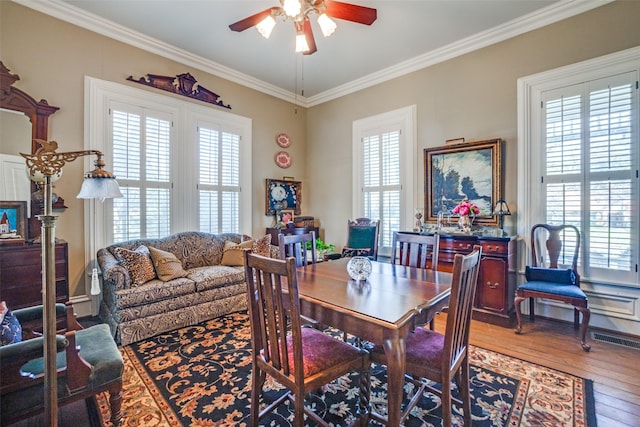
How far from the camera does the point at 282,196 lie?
527 centimetres

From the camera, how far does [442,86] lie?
4.02 m

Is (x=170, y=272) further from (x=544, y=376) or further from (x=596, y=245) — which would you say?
(x=596, y=245)

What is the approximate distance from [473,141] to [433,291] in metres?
2.68

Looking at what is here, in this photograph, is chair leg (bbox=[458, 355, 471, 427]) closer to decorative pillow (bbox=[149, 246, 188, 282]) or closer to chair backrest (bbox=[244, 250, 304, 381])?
chair backrest (bbox=[244, 250, 304, 381])

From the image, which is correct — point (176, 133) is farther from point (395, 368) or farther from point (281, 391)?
point (395, 368)

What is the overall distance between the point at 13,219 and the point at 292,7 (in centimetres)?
317

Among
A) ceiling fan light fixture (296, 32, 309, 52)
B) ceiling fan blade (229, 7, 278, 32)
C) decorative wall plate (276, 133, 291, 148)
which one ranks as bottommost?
decorative wall plate (276, 133, 291, 148)

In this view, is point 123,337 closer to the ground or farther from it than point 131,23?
closer to the ground

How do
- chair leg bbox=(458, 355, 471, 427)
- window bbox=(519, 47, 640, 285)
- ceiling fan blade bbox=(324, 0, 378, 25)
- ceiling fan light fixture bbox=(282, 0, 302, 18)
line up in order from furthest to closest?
window bbox=(519, 47, 640, 285)
ceiling fan blade bbox=(324, 0, 378, 25)
ceiling fan light fixture bbox=(282, 0, 302, 18)
chair leg bbox=(458, 355, 471, 427)

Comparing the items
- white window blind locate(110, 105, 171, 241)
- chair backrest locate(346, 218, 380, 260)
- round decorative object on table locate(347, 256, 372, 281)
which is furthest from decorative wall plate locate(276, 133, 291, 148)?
round decorative object on table locate(347, 256, 372, 281)

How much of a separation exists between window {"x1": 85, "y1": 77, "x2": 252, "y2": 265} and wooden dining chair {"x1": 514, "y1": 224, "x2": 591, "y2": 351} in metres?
3.78

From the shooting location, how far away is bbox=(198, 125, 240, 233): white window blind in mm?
4289

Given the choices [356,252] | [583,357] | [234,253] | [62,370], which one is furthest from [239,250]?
[583,357]

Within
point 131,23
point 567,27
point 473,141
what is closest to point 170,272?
point 131,23
